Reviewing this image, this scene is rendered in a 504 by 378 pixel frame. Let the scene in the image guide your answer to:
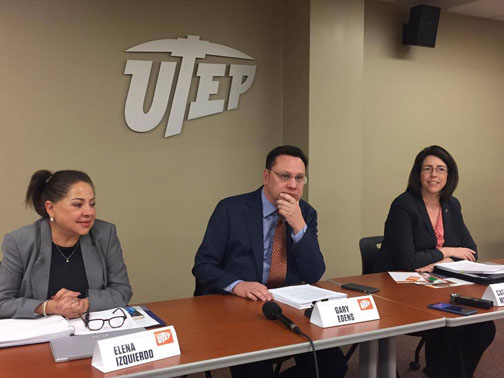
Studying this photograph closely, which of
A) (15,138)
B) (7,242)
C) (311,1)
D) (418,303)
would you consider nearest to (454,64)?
(311,1)

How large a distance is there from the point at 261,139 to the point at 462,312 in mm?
2704

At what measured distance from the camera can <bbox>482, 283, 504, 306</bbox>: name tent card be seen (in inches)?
82.5

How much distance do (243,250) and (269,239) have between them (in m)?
0.15

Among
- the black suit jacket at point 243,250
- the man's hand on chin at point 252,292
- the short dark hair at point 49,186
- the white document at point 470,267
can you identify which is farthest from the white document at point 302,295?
the short dark hair at point 49,186

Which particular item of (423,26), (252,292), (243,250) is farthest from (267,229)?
(423,26)

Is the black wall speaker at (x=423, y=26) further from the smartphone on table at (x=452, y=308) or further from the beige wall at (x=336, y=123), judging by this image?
the smartphone on table at (x=452, y=308)

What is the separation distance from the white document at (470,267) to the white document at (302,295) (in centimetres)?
78

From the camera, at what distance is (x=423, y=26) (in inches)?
183

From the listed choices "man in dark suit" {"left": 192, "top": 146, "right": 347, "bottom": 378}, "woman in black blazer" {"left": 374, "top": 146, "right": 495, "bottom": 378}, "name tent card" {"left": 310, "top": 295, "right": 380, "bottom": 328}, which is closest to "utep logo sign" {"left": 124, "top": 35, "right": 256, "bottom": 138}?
"man in dark suit" {"left": 192, "top": 146, "right": 347, "bottom": 378}

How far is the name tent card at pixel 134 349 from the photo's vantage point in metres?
1.42

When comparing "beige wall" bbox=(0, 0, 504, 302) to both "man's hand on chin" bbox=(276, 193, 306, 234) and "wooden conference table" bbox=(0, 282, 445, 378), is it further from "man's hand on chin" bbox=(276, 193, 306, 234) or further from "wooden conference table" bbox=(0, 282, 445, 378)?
"wooden conference table" bbox=(0, 282, 445, 378)

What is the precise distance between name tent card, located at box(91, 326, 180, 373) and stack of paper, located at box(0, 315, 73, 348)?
285mm

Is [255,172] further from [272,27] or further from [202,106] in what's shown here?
[272,27]

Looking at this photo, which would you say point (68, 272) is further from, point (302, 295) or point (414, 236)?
point (414, 236)
